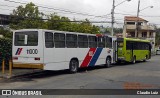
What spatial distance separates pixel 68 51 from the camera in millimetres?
18797

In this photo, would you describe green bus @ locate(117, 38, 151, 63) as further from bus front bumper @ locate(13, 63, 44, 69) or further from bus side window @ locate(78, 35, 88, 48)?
bus front bumper @ locate(13, 63, 44, 69)

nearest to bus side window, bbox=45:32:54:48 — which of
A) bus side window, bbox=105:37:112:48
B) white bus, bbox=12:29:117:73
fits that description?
white bus, bbox=12:29:117:73

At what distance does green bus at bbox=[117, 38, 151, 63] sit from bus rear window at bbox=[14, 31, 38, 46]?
1207 centimetres

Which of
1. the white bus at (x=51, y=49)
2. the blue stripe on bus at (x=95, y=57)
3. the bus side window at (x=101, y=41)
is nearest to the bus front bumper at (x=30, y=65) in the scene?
the white bus at (x=51, y=49)

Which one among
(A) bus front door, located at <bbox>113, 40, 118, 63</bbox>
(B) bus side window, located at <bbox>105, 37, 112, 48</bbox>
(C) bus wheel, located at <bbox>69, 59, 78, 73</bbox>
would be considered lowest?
(C) bus wheel, located at <bbox>69, 59, 78, 73</bbox>

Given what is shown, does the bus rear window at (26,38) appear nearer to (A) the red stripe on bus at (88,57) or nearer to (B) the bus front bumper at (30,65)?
(B) the bus front bumper at (30,65)

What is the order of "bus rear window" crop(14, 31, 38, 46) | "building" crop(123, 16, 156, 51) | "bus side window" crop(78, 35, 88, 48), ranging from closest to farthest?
"bus rear window" crop(14, 31, 38, 46) < "bus side window" crop(78, 35, 88, 48) < "building" crop(123, 16, 156, 51)

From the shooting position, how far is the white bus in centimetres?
1659

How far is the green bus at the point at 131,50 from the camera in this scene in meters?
27.9

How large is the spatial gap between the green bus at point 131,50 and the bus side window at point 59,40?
1016cm

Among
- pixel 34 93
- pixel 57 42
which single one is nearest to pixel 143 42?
pixel 57 42

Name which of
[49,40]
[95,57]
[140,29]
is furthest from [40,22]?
[140,29]

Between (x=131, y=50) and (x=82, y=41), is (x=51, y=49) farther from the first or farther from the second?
(x=131, y=50)

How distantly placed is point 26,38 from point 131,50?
14919 mm
